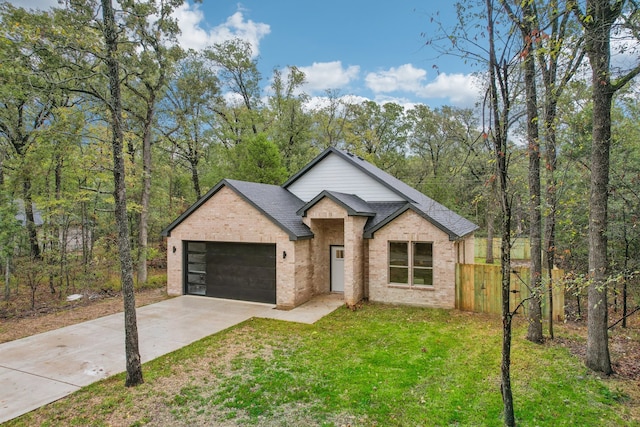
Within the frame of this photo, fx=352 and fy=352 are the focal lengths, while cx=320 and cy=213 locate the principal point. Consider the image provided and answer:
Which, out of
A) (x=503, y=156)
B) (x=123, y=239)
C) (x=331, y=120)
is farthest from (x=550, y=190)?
(x=331, y=120)

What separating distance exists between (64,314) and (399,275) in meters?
11.7

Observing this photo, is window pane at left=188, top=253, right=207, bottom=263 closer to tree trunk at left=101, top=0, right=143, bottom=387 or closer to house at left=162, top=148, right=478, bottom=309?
house at left=162, top=148, right=478, bottom=309

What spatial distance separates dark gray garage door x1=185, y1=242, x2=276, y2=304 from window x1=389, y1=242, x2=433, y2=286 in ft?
14.7

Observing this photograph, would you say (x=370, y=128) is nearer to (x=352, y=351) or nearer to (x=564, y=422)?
(x=352, y=351)

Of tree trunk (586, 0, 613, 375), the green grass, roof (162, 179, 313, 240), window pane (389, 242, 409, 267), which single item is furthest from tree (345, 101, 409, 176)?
tree trunk (586, 0, 613, 375)

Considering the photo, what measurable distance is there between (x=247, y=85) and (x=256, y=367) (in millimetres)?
26095

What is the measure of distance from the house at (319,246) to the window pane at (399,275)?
4cm

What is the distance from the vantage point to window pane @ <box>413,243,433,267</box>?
40.9 feet

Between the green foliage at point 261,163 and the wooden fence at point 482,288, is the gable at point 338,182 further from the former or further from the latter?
the green foliage at point 261,163

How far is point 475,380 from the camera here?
6707 millimetres

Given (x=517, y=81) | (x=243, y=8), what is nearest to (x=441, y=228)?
(x=517, y=81)

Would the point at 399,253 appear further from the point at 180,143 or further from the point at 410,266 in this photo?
the point at 180,143

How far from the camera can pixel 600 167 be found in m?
6.56

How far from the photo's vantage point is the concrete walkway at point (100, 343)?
661 centimetres
